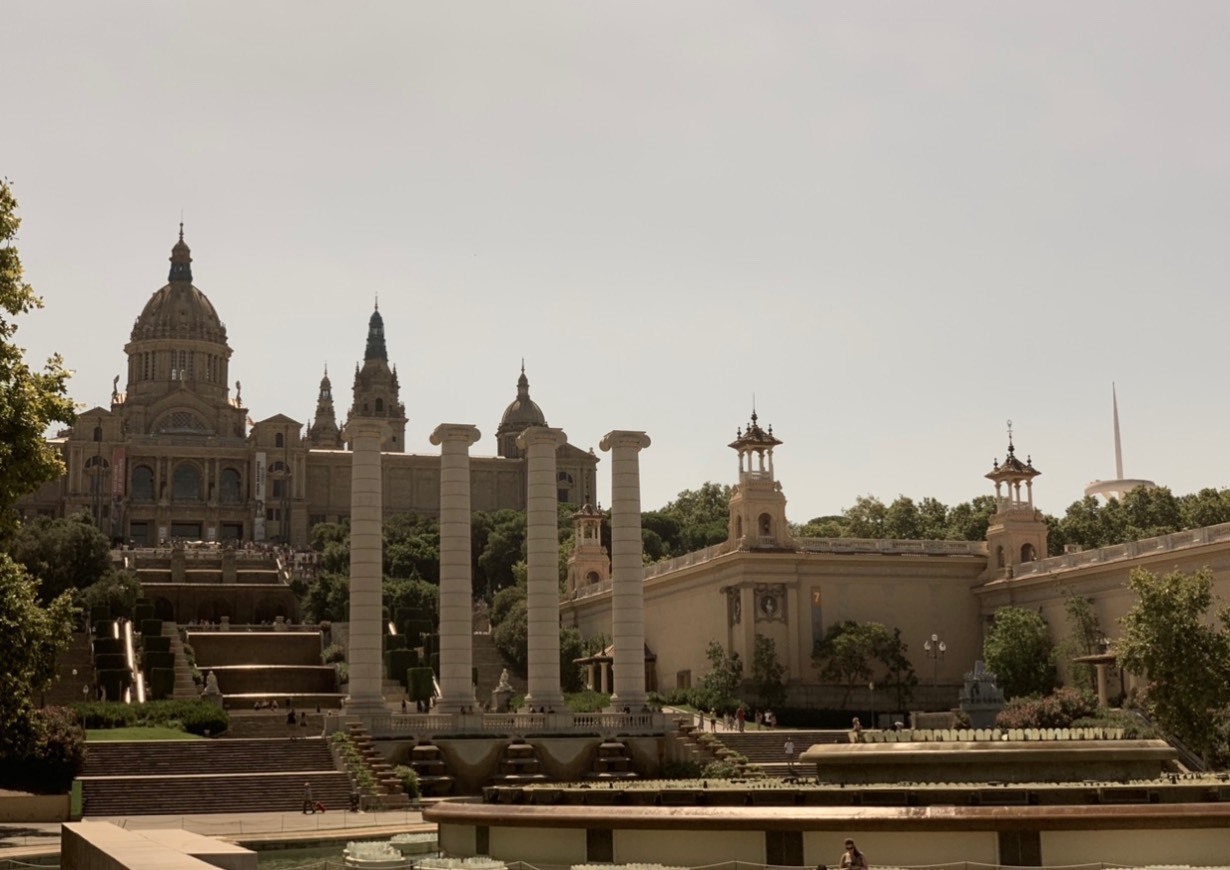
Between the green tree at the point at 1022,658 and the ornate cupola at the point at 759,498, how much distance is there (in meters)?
11.2

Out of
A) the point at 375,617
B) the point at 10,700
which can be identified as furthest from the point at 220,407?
the point at 10,700

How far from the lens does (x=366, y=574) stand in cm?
5731

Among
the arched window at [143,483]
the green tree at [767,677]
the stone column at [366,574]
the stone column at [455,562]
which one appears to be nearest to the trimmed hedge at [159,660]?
the stone column at [366,574]

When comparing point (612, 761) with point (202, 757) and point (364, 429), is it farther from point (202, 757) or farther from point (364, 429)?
point (364, 429)

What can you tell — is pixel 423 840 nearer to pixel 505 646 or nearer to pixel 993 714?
pixel 993 714

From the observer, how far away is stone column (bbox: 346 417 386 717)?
5619cm

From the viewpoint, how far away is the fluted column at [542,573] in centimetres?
5881

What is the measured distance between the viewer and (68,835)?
23.7 m

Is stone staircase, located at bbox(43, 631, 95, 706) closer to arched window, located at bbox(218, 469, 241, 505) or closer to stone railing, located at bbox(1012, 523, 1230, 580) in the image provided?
stone railing, located at bbox(1012, 523, 1230, 580)

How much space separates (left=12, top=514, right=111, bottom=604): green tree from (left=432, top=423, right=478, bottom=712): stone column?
167 ft

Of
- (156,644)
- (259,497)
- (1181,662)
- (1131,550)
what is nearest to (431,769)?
(1181,662)

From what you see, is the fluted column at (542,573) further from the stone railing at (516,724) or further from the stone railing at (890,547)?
the stone railing at (890,547)

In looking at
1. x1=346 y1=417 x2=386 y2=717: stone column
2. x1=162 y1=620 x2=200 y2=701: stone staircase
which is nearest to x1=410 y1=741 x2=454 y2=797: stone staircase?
x1=346 y1=417 x2=386 y2=717: stone column

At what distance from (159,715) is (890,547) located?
3831cm
